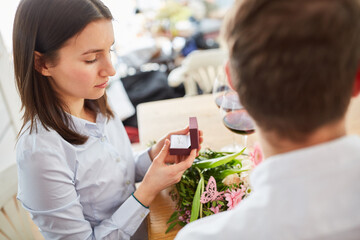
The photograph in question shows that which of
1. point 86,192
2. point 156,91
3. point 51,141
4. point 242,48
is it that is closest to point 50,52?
point 51,141

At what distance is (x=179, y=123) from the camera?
1.37 meters

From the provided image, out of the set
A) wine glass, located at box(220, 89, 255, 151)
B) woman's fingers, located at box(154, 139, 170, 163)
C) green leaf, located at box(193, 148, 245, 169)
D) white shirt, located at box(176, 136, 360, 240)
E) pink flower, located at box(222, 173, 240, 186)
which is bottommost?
pink flower, located at box(222, 173, 240, 186)

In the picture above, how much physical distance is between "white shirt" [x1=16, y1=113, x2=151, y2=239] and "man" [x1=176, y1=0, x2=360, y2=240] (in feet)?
1.77

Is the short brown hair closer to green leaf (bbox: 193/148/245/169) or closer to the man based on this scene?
the man

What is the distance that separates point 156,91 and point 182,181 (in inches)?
69.7

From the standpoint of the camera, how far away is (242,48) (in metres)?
0.44

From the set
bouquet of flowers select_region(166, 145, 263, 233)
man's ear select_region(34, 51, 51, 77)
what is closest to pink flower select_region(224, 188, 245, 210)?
bouquet of flowers select_region(166, 145, 263, 233)

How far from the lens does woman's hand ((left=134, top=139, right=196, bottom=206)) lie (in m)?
0.85

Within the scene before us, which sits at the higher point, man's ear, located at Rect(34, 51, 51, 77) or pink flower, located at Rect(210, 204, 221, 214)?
man's ear, located at Rect(34, 51, 51, 77)

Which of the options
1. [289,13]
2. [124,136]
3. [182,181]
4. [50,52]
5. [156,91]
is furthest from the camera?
[156,91]

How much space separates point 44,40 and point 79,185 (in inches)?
18.6

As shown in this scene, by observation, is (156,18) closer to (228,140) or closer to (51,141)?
(228,140)

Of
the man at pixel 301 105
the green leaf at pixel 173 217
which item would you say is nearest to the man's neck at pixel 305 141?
the man at pixel 301 105

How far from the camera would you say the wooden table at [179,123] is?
949mm
